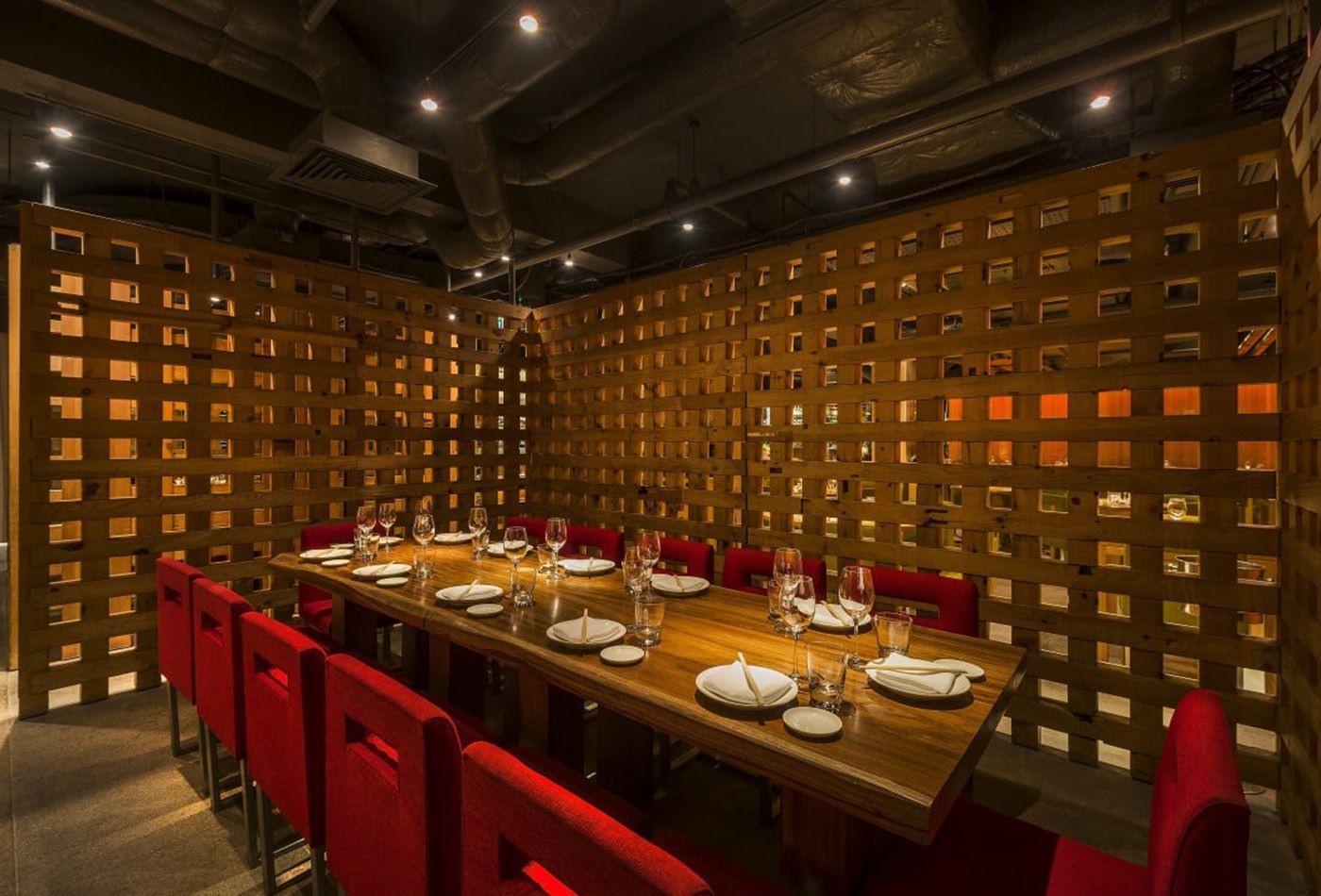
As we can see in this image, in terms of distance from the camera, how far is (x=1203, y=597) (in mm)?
2180

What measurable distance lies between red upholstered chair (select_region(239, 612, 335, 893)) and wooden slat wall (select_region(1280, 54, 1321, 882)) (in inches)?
102

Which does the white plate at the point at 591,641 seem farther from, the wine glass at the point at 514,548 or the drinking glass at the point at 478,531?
A: the drinking glass at the point at 478,531

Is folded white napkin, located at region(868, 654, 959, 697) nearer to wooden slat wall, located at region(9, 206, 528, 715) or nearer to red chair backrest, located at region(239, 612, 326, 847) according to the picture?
red chair backrest, located at region(239, 612, 326, 847)

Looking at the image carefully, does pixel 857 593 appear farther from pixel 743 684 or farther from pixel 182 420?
pixel 182 420

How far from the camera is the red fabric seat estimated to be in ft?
7.73

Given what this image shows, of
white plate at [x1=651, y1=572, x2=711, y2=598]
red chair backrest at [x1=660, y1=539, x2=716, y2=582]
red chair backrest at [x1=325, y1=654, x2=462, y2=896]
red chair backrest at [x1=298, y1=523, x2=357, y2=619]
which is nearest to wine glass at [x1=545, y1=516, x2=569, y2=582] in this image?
white plate at [x1=651, y1=572, x2=711, y2=598]

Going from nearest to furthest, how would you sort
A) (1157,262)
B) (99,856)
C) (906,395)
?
1. (99,856)
2. (1157,262)
3. (906,395)

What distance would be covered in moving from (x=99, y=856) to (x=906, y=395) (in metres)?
3.59

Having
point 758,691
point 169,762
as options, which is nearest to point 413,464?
point 169,762

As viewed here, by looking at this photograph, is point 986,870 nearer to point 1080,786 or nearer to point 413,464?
point 1080,786

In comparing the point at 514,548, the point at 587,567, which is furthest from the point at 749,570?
the point at 514,548

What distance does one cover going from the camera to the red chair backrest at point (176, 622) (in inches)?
77.0

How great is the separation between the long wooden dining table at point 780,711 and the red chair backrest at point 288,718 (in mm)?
413

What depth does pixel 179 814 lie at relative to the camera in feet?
6.83
